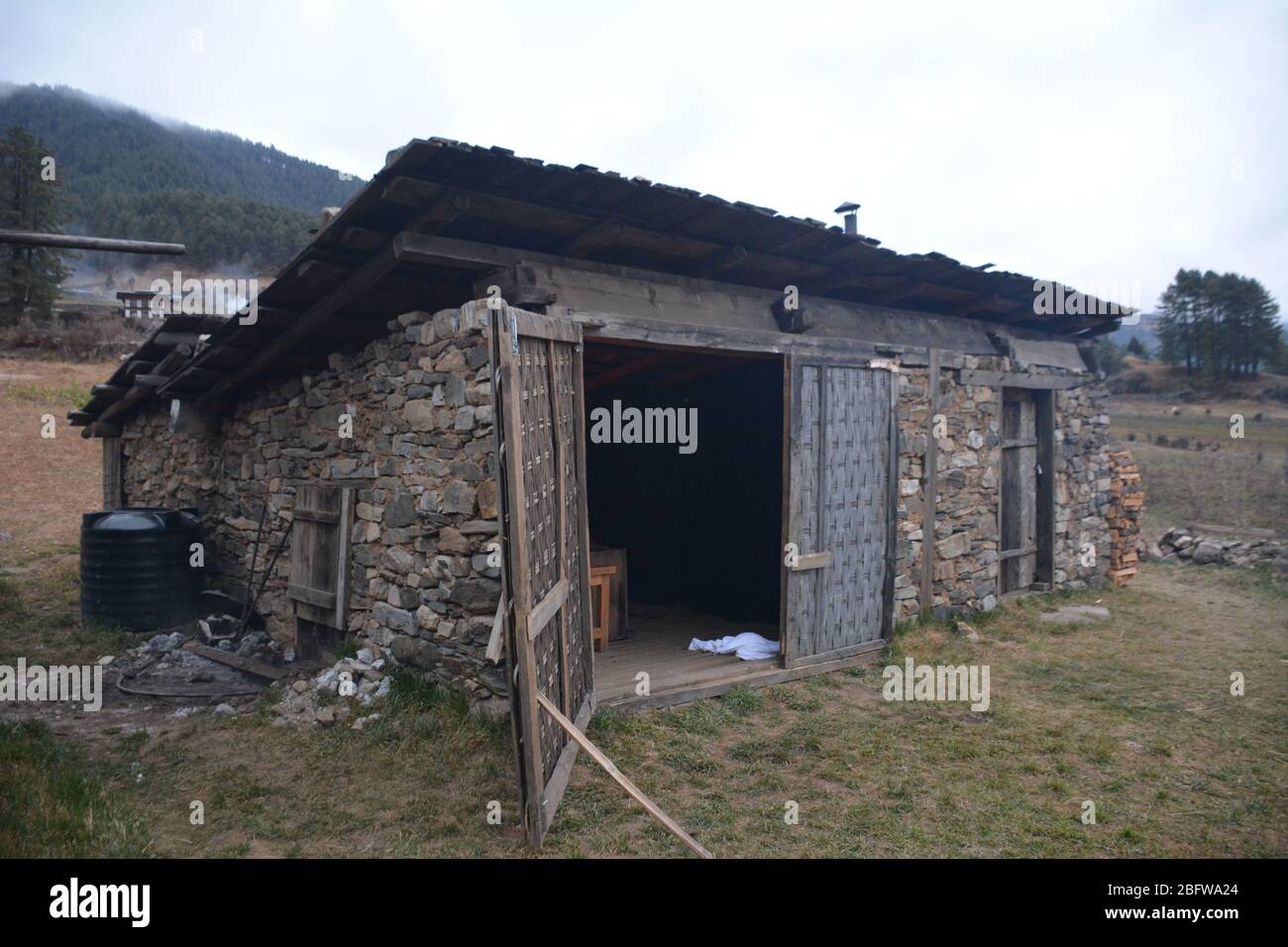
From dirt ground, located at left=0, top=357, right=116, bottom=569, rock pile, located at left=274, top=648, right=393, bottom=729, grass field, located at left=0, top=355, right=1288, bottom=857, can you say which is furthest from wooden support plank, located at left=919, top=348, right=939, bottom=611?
dirt ground, located at left=0, top=357, right=116, bottom=569

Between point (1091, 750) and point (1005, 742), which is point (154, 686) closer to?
point (1005, 742)

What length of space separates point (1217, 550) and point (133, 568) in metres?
14.0

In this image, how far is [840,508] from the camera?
7.02 metres

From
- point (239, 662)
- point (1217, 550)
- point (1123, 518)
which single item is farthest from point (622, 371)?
point (1217, 550)

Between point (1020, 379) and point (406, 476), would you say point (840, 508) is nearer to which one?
point (1020, 379)

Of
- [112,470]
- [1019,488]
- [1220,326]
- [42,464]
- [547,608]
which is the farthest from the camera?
[1220,326]

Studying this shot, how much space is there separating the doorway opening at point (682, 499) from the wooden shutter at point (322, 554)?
83.2 inches

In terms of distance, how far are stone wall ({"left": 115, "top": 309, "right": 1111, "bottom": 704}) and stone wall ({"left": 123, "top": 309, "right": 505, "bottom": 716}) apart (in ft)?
0.05

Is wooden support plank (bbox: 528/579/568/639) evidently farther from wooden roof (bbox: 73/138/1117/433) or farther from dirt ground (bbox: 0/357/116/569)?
dirt ground (bbox: 0/357/116/569)

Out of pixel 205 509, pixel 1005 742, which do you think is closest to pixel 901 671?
pixel 1005 742

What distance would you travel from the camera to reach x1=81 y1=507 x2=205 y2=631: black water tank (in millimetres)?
8055

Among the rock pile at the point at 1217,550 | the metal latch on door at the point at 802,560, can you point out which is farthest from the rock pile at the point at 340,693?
the rock pile at the point at 1217,550

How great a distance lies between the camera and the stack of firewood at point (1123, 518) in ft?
34.3

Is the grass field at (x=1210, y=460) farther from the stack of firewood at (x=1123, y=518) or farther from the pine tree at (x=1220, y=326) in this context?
the stack of firewood at (x=1123, y=518)
